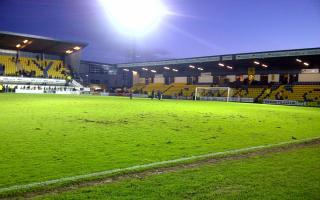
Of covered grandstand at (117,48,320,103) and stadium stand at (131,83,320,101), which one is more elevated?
covered grandstand at (117,48,320,103)

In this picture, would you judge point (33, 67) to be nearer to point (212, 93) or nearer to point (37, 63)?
point (37, 63)

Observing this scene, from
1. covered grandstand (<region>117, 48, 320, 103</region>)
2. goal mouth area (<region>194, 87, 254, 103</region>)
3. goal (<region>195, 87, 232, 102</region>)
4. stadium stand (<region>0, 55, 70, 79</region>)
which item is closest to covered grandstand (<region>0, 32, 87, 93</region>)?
stadium stand (<region>0, 55, 70, 79</region>)

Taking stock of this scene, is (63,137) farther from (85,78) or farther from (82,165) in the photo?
(85,78)

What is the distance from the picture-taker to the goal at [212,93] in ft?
190

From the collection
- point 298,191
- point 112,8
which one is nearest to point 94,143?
point 298,191

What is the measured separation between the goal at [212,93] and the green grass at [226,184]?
50.8 meters

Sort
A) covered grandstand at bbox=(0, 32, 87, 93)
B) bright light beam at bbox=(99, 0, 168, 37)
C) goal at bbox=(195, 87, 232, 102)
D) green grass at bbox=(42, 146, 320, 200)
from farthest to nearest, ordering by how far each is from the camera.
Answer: covered grandstand at bbox=(0, 32, 87, 93)
goal at bbox=(195, 87, 232, 102)
bright light beam at bbox=(99, 0, 168, 37)
green grass at bbox=(42, 146, 320, 200)

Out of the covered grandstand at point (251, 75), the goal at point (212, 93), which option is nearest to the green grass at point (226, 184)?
the covered grandstand at point (251, 75)

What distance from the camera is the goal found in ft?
190

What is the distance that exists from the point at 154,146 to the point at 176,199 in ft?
14.3

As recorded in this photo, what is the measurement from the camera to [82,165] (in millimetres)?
6734

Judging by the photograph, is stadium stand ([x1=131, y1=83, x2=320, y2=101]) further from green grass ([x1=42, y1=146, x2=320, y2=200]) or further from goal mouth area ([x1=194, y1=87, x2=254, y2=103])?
green grass ([x1=42, y1=146, x2=320, y2=200])

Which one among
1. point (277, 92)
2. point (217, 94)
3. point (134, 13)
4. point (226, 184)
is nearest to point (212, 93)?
point (217, 94)

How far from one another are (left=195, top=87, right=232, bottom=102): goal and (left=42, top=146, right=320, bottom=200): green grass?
5079 centimetres
